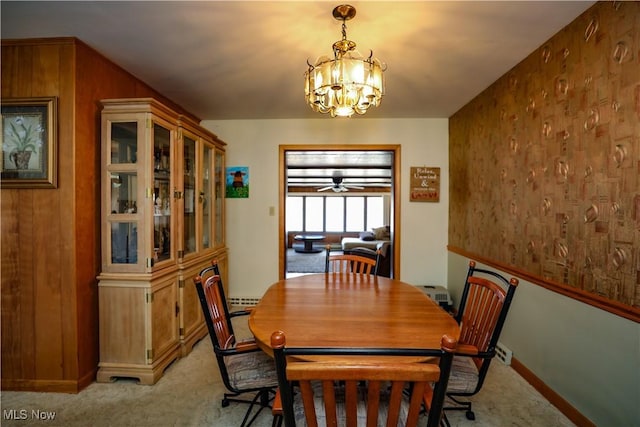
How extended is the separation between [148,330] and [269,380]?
1.17 m

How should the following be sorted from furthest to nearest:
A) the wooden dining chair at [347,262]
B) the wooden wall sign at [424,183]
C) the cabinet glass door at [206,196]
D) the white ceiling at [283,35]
A: the wooden wall sign at [424,183]
the cabinet glass door at [206,196]
the wooden dining chair at [347,262]
the white ceiling at [283,35]

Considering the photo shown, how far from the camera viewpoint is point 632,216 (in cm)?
145

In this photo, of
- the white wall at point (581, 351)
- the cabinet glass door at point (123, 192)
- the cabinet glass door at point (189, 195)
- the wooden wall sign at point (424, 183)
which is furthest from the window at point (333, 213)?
the cabinet glass door at point (123, 192)

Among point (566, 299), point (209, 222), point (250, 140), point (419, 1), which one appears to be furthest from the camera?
Answer: point (250, 140)

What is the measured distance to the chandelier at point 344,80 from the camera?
154 cm

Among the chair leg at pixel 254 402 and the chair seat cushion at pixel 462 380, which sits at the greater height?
the chair seat cushion at pixel 462 380

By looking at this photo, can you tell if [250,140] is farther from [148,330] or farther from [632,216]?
[632,216]

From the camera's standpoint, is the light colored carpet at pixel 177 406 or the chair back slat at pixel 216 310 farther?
the light colored carpet at pixel 177 406

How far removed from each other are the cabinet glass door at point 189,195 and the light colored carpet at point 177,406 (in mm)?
1091

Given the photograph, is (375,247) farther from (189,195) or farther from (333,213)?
(189,195)

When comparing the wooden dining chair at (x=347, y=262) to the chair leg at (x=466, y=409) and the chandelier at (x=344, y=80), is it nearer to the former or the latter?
the chair leg at (x=466, y=409)

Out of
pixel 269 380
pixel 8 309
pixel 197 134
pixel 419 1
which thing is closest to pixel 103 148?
pixel 197 134

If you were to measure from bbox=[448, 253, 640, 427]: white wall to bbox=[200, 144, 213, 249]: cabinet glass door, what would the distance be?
293 centimetres
